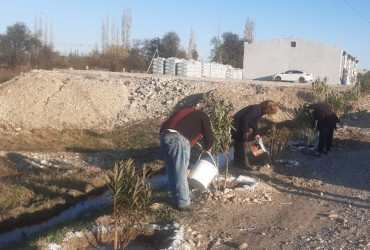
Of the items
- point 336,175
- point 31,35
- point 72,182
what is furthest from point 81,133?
point 31,35

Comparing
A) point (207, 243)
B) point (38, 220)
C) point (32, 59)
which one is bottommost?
point (38, 220)

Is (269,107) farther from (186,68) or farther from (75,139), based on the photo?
(186,68)

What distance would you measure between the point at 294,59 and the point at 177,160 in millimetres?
47310

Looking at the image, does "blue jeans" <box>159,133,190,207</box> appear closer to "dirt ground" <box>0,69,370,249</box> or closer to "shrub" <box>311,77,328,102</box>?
"dirt ground" <box>0,69,370,249</box>

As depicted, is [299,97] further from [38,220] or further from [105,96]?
[38,220]

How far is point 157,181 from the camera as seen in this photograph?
35.8ft

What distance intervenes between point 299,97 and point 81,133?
996 cm

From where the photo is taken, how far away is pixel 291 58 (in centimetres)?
5209

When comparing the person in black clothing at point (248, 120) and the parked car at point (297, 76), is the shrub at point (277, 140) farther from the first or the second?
the parked car at point (297, 76)

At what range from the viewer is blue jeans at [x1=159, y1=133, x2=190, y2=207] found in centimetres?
670

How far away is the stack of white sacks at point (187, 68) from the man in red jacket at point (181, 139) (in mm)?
37809

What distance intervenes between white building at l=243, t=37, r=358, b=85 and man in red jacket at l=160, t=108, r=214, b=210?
44.6m

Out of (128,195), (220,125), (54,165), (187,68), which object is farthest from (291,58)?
(128,195)

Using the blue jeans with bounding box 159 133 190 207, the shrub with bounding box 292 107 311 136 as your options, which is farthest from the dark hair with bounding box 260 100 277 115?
the shrub with bounding box 292 107 311 136
